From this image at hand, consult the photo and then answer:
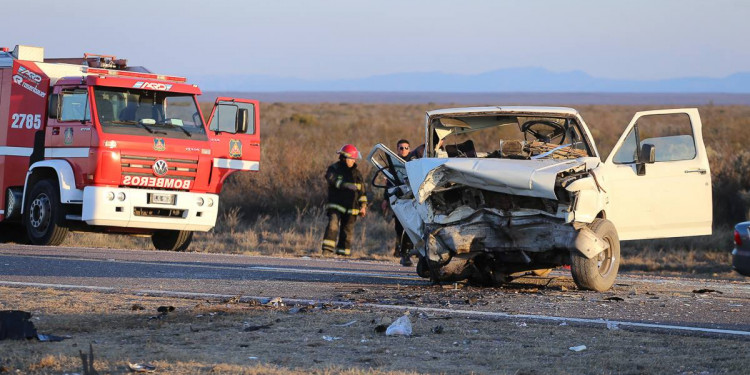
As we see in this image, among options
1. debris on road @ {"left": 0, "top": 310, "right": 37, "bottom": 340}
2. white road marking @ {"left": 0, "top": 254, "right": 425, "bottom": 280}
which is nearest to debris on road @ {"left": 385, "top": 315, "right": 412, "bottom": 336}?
debris on road @ {"left": 0, "top": 310, "right": 37, "bottom": 340}

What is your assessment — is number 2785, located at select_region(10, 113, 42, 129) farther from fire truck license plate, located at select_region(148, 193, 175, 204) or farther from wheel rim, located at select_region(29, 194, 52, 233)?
fire truck license plate, located at select_region(148, 193, 175, 204)

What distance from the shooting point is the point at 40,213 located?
A: 58.1 feet

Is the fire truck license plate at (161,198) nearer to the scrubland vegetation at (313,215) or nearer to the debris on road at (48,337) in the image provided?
the scrubland vegetation at (313,215)

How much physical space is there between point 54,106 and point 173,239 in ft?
10.7

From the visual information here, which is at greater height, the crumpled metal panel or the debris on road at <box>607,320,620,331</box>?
the crumpled metal panel

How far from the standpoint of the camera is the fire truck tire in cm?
1744

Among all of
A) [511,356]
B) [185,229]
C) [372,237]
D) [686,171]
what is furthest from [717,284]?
[372,237]

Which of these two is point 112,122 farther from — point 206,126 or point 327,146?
point 327,146

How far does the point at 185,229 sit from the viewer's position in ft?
58.6

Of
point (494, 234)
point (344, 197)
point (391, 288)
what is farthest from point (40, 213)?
point (494, 234)

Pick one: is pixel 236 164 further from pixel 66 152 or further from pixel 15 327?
pixel 15 327

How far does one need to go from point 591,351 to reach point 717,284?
6403 millimetres

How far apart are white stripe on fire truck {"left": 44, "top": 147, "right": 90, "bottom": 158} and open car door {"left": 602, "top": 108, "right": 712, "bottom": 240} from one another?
8505 millimetres

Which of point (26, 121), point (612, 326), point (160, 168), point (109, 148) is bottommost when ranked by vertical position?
point (612, 326)
